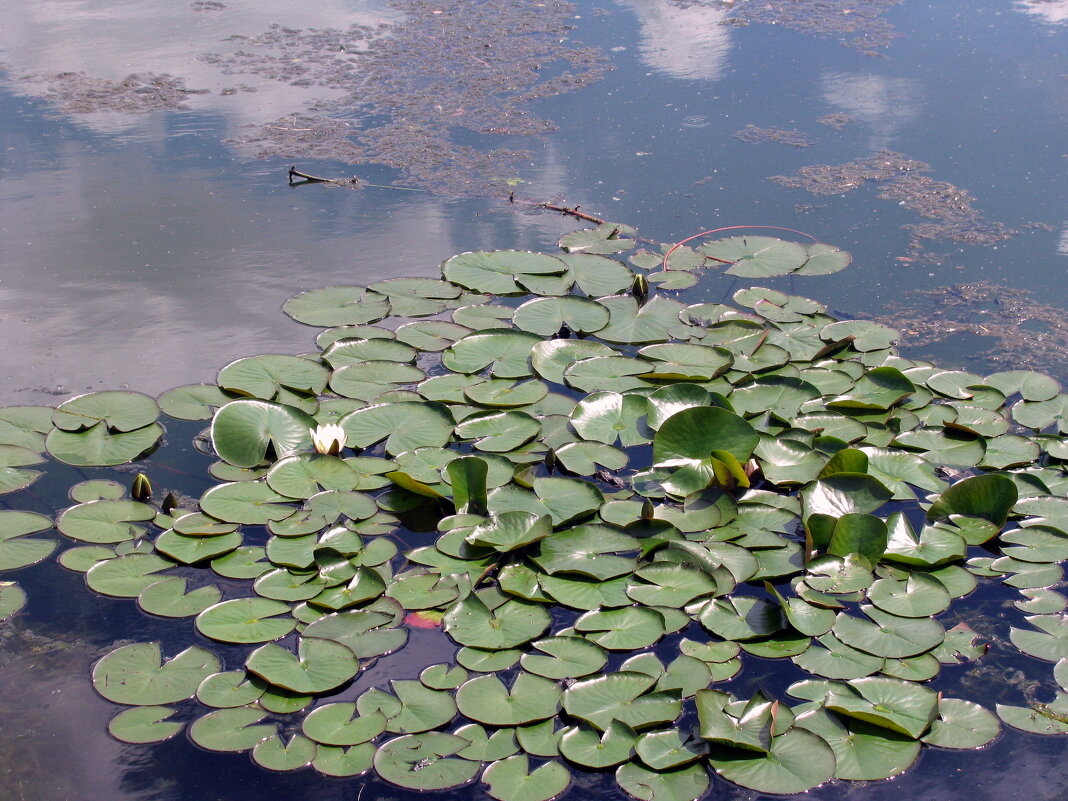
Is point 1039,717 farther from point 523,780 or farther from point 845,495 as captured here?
point 523,780

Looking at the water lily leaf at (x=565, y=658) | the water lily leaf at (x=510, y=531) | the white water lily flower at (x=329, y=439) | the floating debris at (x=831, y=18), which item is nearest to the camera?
the water lily leaf at (x=565, y=658)

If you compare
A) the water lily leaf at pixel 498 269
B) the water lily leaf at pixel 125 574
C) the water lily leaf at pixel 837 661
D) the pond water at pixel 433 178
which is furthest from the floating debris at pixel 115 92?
the water lily leaf at pixel 837 661

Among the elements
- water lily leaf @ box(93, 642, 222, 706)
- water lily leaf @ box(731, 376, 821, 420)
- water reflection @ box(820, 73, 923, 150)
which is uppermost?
water reflection @ box(820, 73, 923, 150)

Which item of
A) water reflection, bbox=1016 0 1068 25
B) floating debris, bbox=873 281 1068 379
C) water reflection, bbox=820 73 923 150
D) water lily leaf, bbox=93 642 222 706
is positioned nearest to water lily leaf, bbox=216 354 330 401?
water lily leaf, bbox=93 642 222 706

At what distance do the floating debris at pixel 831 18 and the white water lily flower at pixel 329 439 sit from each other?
565 centimetres

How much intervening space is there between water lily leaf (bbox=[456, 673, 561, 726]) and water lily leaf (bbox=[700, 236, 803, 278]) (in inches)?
99.3

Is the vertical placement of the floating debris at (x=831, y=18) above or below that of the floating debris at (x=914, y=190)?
above

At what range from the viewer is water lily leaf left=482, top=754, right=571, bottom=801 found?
214 cm

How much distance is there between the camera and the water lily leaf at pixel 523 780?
2.14 m

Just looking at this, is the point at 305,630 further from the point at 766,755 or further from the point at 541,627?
the point at 766,755

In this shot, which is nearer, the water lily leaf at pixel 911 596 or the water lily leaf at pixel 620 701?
the water lily leaf at pixel 620 701

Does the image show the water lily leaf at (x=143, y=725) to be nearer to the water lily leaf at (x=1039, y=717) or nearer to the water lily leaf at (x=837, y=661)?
the water lily leaf at (x=837, y=661)

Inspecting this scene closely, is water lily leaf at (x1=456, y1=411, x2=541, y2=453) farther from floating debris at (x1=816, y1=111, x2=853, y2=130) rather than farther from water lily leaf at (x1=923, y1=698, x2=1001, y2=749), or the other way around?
floating debris at (x1=816, y1=111, x2=853, y2=130)

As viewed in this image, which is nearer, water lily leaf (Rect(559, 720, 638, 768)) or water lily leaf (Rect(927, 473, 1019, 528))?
water lily leaf (Rect(559, 720, 638, 768))
